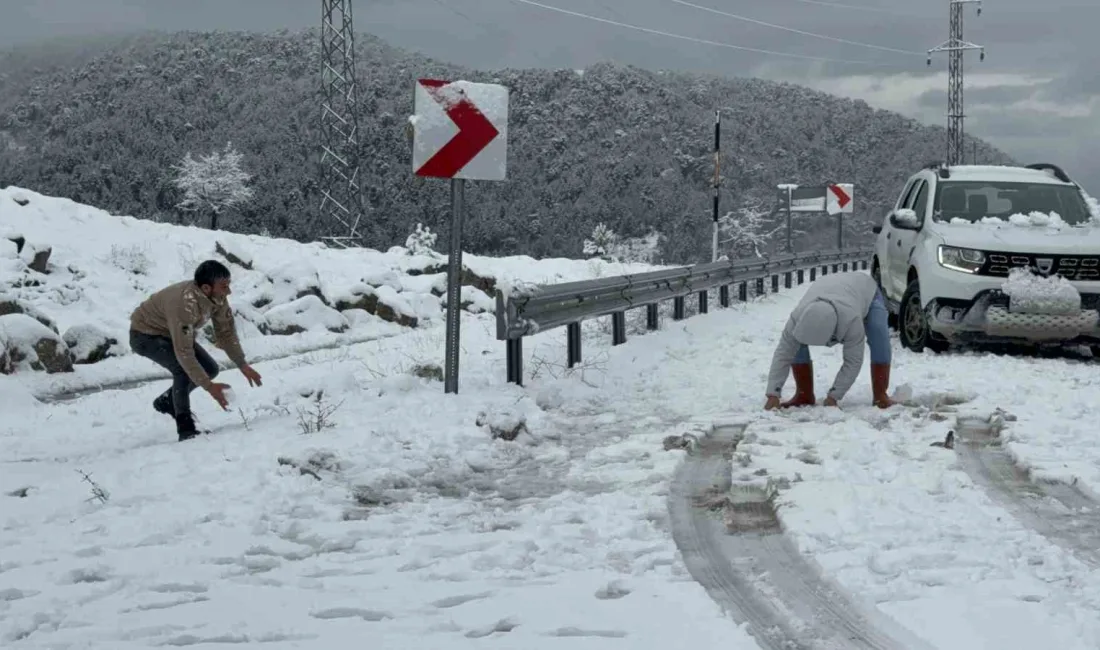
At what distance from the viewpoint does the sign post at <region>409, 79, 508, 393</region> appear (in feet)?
28.0

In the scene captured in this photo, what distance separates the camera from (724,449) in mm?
7098

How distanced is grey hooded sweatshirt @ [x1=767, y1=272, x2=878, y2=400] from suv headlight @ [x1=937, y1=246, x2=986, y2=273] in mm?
3257

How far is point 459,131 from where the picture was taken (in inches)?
339

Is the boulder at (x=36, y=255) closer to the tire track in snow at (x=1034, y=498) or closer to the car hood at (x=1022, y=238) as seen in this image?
the car hood at (x=1022, y=238)

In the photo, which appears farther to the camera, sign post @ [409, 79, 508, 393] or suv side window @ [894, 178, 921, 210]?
suv side window @ [894, 178, 921, 210]

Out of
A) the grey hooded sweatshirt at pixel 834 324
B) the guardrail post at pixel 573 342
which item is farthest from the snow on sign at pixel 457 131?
the guardrail post at pixel 573 342

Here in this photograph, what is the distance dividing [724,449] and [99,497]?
3.76 m

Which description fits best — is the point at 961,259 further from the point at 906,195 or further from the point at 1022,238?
the point at 906,195

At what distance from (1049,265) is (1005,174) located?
2403 millimetres

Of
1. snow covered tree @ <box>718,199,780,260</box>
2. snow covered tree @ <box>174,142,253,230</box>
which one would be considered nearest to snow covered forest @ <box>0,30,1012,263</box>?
snow covered tree @ <box>174,142,253,230</box>

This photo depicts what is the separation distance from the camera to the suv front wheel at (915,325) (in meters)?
12.0

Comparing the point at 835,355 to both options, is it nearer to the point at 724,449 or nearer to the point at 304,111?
the point at 724,449

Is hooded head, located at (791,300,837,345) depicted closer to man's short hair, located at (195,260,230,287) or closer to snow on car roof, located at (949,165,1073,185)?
man's short hair, located at (195,260,230,287)

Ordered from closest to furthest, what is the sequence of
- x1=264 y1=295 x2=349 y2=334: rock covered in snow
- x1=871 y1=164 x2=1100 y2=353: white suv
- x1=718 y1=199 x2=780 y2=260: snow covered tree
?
1. x1=871 y1=164 x2=1100 y2=353: white suv
2. x1=264 y1=295 x2=349 y2=334: rock covered in snow
3. x1=718 y1=199 x2=780 y2=260: snow covered tree
